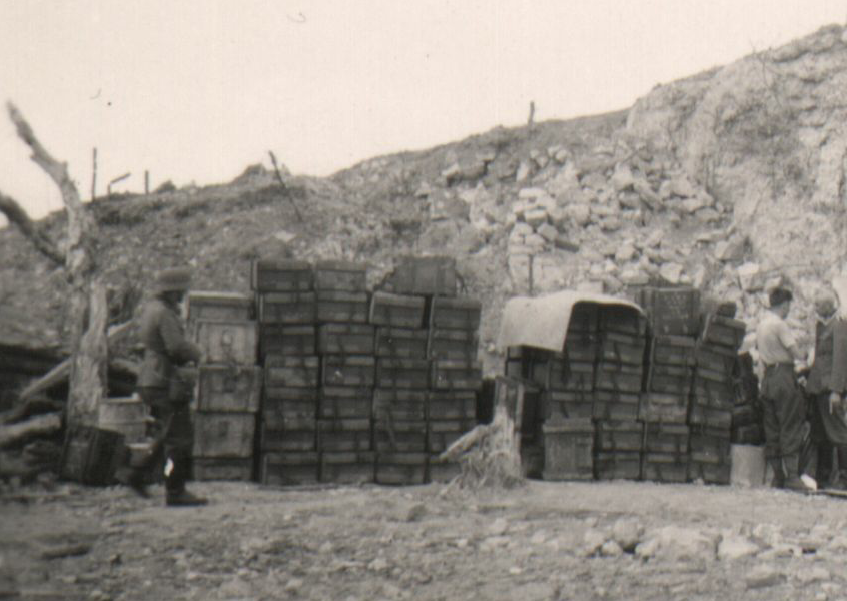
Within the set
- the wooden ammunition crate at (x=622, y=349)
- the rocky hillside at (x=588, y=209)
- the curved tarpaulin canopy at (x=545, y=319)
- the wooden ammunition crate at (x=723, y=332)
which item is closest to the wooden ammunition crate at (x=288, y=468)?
the curved tarpaulin canopy at (x=545, y=319)

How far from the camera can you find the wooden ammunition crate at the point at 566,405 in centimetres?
1152

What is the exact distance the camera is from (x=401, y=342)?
11.1m

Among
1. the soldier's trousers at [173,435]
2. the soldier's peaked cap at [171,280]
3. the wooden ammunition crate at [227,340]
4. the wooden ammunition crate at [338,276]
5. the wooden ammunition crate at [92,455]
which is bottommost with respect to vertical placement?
the wooden ammunition crate at [92,455]

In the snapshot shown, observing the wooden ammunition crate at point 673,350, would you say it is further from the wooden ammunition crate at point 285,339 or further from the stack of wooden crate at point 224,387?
the stack of wooden crate at point 224,387

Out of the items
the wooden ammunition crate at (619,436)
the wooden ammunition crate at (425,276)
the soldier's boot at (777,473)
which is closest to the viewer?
the wooden ammunition crate at (425,276)

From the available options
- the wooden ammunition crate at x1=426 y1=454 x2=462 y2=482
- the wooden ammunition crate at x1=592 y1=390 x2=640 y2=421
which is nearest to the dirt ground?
the wooden ammunition crate at x1=426 y1=454 x2=462 y2=482

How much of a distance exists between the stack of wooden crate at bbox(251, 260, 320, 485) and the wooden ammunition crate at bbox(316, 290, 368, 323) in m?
0.08

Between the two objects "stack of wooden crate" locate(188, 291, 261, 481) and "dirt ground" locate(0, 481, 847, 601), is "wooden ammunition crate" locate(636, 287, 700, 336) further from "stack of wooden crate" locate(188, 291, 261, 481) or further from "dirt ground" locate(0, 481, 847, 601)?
"stack of wooden crate" locate(188, 291, 261, 481)

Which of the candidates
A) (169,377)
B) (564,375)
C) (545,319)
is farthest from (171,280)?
(564,375)

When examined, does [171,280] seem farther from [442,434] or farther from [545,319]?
[545,319]

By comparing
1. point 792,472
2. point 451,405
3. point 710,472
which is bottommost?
point 710,472

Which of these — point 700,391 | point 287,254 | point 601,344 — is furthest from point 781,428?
point 287,254

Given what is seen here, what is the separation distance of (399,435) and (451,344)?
1.03 metres

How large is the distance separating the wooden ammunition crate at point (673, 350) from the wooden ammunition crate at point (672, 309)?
77 millimetres
